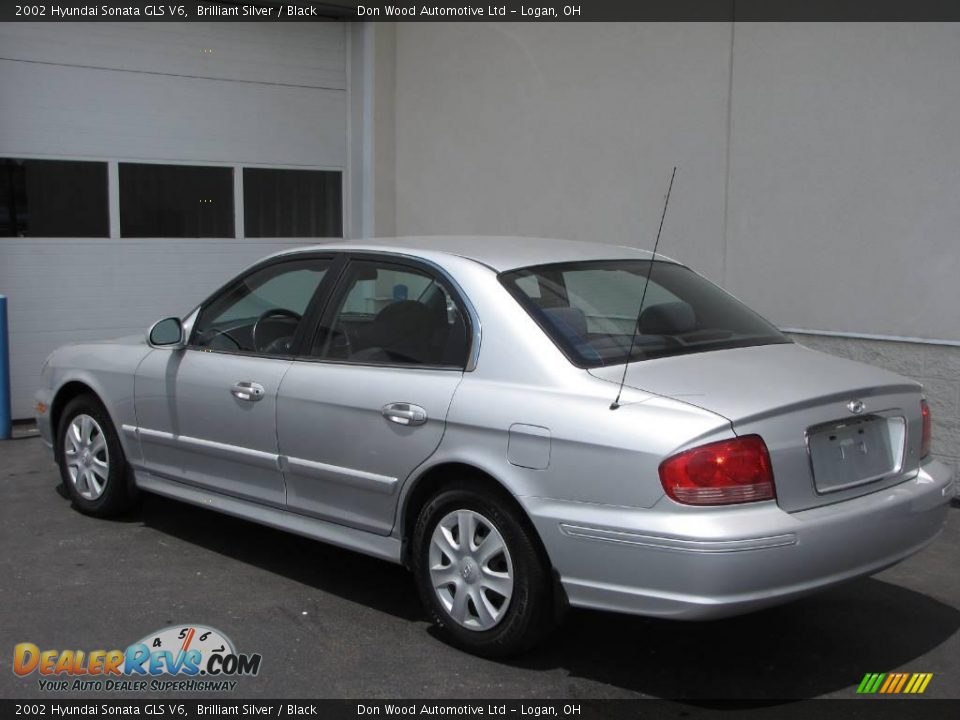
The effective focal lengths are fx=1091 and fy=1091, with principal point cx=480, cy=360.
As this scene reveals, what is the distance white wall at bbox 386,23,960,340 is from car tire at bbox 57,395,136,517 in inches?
163

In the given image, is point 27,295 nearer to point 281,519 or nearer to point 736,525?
point 281,519

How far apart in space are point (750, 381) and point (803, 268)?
3.47 metres

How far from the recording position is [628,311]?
4.71 meters

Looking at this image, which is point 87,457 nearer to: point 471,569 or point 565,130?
point 471,569

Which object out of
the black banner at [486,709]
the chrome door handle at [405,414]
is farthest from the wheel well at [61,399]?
the black banner at [486,709]

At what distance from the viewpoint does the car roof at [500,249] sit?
467 centimetres

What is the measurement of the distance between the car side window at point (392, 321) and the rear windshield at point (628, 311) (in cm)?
32

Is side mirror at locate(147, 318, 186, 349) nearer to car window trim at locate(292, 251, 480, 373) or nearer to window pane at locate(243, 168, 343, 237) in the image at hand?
car window trim at locate(292, 251, 480, 373)

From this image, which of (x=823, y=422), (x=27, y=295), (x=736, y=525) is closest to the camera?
(x=736, y=525)

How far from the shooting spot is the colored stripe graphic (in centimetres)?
395

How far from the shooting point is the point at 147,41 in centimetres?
943

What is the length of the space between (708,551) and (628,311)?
4.75ft

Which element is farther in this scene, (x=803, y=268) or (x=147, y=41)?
(x=147, y=41)
